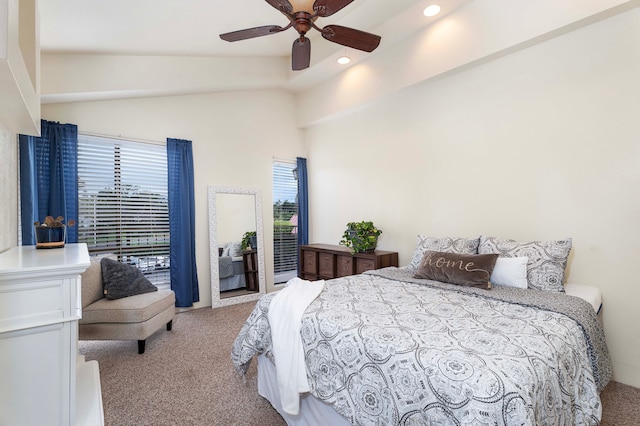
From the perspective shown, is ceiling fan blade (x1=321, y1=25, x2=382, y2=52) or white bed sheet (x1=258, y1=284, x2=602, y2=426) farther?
ceiling fan blade (x1=321, y1=25, x2=382, y2=52)

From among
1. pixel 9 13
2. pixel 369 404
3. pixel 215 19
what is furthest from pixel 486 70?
pixel 9 13

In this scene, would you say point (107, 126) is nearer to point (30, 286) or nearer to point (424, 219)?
point (30, 286)

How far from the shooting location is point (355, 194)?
470cm

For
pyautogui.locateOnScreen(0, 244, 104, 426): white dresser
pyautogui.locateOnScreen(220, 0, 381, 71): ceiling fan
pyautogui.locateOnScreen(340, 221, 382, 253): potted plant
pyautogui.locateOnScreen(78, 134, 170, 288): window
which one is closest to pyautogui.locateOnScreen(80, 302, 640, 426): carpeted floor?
pyautogui.locateOnScreen(0, 244, 104, 426): white dresser

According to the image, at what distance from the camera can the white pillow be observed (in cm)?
249

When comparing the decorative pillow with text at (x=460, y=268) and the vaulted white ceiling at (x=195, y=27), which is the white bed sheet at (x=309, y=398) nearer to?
the decorative pillow with text at (x=460, y=268)

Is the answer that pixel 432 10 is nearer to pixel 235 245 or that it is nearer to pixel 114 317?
pixel 235 245

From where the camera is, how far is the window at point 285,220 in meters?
5.19

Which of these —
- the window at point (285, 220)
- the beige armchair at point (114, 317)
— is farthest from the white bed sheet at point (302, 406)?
the window at point (285, 220)

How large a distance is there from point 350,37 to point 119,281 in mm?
3126

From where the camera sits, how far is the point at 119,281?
125 inches

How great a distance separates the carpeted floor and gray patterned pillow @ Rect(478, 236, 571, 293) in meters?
0.85

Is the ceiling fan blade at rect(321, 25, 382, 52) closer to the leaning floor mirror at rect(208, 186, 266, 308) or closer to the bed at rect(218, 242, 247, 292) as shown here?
the leaning floor mirror at rect(208, 186, 266, 308)

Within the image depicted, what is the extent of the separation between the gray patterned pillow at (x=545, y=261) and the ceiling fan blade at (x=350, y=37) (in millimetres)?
2080
